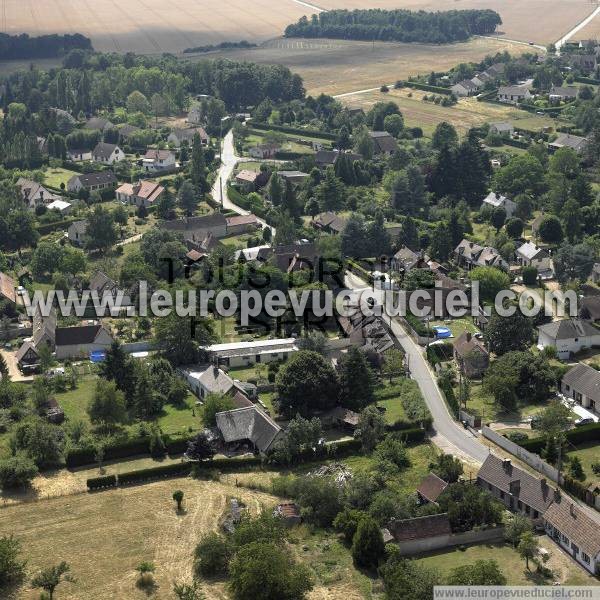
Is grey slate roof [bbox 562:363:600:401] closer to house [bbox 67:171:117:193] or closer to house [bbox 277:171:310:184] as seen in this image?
house [bbox 277:171:310:184]

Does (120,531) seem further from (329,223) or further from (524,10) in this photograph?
(524,10)

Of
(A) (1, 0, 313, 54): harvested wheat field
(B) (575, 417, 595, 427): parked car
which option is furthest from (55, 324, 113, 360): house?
(A) (1, 0, 313, 54): harvested wheat field

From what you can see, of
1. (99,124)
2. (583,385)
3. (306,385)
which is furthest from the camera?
(99,124)

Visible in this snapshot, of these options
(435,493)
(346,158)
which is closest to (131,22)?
(346,158)

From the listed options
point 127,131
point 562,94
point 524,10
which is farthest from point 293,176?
point 524,10

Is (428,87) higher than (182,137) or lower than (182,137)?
higher

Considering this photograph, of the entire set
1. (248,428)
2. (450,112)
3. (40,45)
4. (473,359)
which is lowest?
(248,428)
